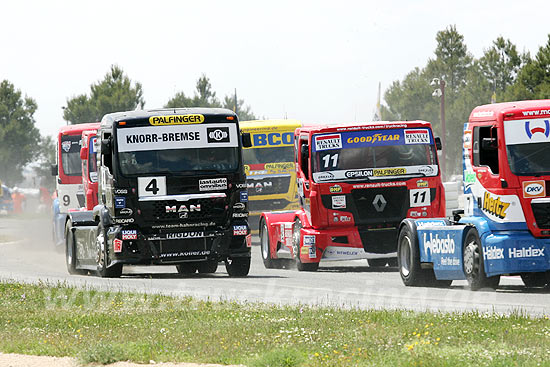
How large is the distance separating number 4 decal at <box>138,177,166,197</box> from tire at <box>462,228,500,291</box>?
229 inches

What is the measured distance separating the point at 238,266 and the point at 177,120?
3062mm

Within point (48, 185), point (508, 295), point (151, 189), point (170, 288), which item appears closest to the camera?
point (508, 295)

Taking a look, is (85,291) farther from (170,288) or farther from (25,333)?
(25,333)

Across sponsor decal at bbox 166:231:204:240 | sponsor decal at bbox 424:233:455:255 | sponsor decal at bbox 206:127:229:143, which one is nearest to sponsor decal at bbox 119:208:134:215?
sponsor decal at bbox 166:231:204:240

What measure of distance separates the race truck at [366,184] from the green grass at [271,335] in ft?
22.3

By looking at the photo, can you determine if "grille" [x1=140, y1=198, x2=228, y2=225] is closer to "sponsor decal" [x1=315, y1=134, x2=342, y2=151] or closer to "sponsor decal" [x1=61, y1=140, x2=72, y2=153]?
"sponsor decal" [x1=315, y1=134, x2=342, y2=151]

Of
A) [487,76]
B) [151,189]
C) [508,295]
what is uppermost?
[487,76]

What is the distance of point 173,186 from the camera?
1986cm

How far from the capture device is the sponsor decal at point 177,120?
65.4ft

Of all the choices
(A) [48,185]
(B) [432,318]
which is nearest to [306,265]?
(B) [432,318]

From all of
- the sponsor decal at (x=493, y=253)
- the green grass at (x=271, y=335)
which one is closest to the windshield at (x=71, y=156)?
the green grass at (x=271, y=335)

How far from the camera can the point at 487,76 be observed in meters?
77.2

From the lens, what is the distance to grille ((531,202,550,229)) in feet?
51.2

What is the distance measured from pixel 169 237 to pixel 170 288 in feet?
6.66
